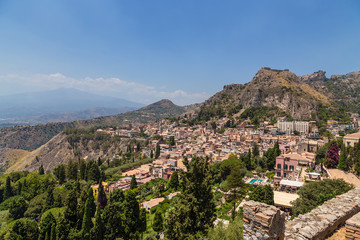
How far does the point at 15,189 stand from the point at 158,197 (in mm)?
27698

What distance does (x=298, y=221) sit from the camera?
6.46m

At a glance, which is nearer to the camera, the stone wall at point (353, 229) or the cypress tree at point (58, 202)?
the stone wall at point (353, 229)

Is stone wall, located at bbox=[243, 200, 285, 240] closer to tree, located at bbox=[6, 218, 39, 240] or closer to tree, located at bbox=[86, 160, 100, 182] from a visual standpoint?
tree, located at bbox=[6, 218, 39, 240]

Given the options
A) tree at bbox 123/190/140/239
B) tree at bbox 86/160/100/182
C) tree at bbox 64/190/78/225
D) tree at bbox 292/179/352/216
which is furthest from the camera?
tree at bbox 86/160/100/182

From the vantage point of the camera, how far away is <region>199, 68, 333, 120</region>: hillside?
8448 centimetres

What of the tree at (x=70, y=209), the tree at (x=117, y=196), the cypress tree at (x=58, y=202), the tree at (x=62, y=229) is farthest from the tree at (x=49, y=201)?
the tree at (x=62, y=229)

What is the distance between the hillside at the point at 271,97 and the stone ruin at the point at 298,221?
8391 cm

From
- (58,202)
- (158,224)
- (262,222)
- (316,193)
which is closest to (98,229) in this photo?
(158,224)

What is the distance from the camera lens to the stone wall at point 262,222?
438cm

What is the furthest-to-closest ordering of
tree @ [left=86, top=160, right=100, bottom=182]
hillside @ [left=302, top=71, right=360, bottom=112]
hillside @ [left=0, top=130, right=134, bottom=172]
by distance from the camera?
hillside @ [left=302, top=71, right=360, bottom=112]
hillside @ [left=0, top=130, right=134, bottom=172]
tree @ [left=86, top=160, right=100, bottom=182]

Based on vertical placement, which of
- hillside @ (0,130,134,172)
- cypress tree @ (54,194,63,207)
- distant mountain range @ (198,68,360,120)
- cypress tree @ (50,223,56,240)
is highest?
distant mountain range @ (198,68,360,120)

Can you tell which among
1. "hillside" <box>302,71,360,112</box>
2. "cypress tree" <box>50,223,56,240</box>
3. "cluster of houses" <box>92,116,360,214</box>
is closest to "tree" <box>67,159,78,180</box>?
"cluster of houses" <box>92,116,360,214</box>

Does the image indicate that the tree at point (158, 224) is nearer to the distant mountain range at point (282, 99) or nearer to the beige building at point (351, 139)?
the beige building at point (351, 139)

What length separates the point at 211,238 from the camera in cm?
676
